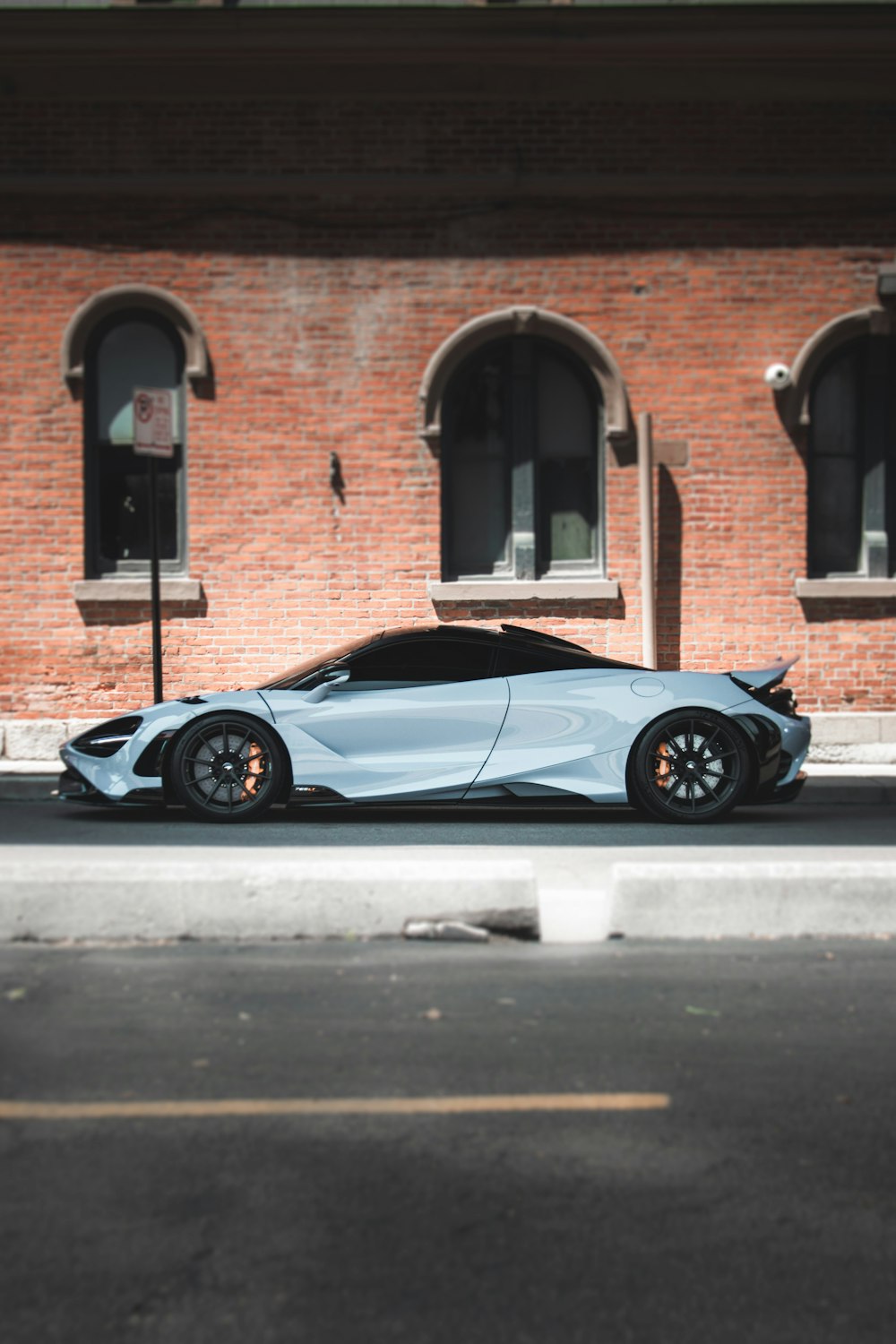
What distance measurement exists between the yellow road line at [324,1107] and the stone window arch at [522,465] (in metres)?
10.6

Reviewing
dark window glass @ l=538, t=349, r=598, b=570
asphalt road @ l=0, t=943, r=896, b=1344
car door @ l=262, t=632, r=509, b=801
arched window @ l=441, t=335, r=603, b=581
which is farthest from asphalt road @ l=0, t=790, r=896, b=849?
dark window glass @ l=538, t=349, r=598, b=570

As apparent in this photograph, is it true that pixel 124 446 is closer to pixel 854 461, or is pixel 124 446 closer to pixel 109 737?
pixel 109 737

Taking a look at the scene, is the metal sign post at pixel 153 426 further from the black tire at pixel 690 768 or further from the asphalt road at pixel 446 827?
the black tire at pixel 690 768

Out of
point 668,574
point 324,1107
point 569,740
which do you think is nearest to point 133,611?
point 668,574

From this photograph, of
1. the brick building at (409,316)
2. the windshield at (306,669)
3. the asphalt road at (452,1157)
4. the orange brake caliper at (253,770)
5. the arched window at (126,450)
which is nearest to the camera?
the asphalt road at (452,1157)

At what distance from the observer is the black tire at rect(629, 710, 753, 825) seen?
356 inches

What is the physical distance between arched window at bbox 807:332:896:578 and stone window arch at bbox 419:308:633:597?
2.25m

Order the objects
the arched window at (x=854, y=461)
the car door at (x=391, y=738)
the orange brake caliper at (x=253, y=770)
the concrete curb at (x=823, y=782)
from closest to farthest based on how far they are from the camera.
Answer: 1. the car door at (x=391, y=738)
2. the orange brake caliper at (x=253, y=770)
3. the concrete curb at (x=823, y=782)
4. the arched window at (x=854, y=461)

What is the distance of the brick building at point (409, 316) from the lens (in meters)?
14.0

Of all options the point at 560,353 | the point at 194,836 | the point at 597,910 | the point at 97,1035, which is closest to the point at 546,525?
the point at 560,353

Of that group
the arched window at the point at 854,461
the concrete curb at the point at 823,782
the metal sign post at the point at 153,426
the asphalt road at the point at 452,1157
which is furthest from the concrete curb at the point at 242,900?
the arched window at the point at 854,461

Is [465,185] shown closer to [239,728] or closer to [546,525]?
[546,525]

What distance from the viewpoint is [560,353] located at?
14.4 metres

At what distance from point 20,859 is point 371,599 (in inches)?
322
